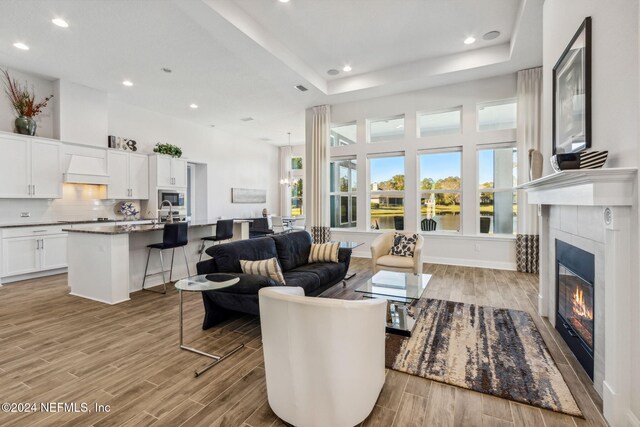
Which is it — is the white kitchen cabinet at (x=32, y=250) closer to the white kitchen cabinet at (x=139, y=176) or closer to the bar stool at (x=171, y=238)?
the white kitchen cabinet at (x=139, y=176)

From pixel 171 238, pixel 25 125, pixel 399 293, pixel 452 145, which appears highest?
pixel 25 125

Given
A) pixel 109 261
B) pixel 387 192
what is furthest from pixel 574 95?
pixel 109 261

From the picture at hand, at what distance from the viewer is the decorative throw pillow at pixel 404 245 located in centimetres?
434

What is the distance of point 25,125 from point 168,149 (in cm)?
248

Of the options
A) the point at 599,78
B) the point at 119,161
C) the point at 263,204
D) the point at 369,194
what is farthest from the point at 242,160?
the point at 599,78

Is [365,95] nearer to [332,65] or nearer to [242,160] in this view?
[332,65]

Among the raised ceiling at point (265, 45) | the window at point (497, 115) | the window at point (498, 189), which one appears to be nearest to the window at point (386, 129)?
the raised ceiling at point (265, 45)

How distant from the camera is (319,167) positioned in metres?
6.94

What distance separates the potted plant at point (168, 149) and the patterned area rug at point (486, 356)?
6648 millimetres

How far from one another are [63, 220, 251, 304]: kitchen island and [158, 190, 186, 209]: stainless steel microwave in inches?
113

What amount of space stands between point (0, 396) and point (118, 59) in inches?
191

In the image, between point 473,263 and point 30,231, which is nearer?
point 30,231

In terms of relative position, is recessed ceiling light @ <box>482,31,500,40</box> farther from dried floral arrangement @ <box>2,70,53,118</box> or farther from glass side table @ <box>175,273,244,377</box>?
dried floral arrangement @ <box>2,70,53,118</box>

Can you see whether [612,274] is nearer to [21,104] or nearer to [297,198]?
[21,104]
